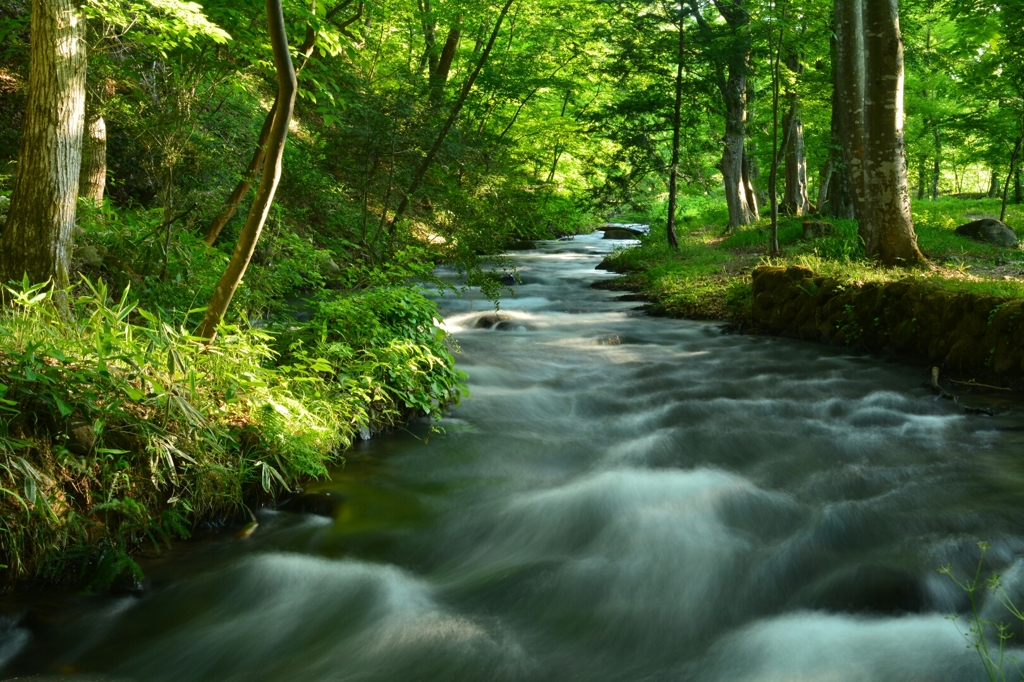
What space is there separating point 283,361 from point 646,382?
159 inches

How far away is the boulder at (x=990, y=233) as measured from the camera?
14.1m

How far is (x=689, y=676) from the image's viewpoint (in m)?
3.35

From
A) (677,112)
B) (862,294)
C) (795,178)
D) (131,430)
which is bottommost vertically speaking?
(131,430)

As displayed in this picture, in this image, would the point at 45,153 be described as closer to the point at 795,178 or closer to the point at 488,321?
the point at 488,321

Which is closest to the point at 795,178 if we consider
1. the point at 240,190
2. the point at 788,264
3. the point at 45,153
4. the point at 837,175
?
the point at 837,175

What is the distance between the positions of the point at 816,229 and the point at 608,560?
12.4 m

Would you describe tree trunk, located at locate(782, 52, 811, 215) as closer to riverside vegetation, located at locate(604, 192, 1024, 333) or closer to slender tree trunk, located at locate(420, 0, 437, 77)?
riverside vegetation, located at locate(604, 192, 1024, 333)

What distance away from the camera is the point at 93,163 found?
325 inches

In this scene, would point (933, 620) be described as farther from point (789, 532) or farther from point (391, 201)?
point (391, 201)

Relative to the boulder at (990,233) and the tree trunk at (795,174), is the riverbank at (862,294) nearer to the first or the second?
the boulder at (990,233)

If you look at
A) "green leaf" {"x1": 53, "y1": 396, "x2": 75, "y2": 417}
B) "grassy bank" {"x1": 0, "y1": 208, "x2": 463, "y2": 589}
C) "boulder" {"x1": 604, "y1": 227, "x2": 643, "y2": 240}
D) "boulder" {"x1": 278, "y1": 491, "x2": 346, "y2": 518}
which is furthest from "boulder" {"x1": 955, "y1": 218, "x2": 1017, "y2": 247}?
"boulder" {"x1": 604, "y1": 227, "x2": 643, "y2": 240}

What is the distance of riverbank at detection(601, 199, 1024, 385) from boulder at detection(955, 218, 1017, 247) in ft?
1.26

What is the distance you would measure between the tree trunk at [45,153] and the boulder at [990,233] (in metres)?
14.9

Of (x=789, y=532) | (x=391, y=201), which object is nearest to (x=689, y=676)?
(x=789, y=532)
